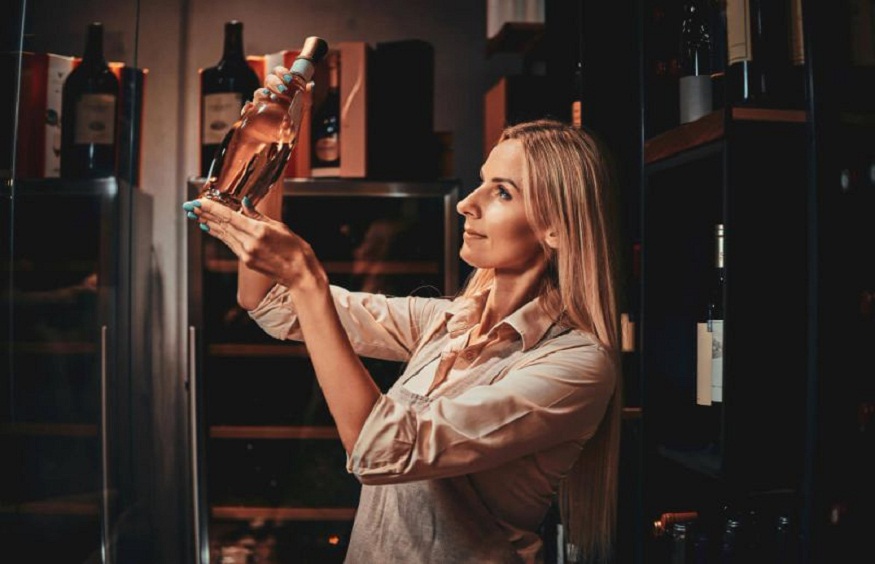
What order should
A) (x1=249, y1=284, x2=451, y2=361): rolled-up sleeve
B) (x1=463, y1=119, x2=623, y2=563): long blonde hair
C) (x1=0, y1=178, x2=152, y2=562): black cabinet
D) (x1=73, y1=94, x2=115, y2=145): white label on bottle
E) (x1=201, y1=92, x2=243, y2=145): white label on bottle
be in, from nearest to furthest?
(x1=463, y1=119, x2=623, y2=563): long blonde hair → (x1=0, y1=178, x2=152, y2=562): black cabinet → (x1=249, y1=284, x2=451, y2=361): rolled-up sleeve → (x1=73, y1=94, x2=115, y2=145): white label on bottle → (x1=201, y1=92, x2=243, y2=145): white label on bottle

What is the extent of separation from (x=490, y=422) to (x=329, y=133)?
1.89m

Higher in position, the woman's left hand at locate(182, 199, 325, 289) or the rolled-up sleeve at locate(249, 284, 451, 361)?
the woman's left hand at locate(182, 199, 325, 289)

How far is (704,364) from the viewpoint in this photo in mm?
1630

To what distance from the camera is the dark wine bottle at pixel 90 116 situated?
1.72 metres

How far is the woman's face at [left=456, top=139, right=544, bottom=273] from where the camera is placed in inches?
52.7

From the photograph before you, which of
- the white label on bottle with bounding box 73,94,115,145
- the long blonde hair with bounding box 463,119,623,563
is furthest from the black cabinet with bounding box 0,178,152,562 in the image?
the long blonde hair with bounding box 463,119,623,563

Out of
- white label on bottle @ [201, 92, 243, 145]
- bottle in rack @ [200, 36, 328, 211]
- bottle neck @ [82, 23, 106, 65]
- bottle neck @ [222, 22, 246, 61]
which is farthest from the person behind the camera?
bottle neck @ [222, 22, 246, 61]

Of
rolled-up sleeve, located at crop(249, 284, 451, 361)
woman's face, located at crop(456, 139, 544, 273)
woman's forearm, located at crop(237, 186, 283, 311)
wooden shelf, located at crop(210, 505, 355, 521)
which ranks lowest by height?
wooden shelf, located at crop(210, 505, 355, 521)

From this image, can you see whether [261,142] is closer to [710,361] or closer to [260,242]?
[260,242]

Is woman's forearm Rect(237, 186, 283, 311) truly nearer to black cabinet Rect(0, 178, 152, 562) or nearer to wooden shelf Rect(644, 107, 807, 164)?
black cabinet Rect(0, 178, 152, 562)

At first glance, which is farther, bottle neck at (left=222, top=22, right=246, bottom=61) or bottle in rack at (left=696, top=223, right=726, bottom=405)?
bottle neck at (left=222, top=22, right=246, bottom=61)

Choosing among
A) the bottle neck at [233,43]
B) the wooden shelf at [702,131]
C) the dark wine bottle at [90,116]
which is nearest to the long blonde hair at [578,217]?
the wooden shelf at [702,131]

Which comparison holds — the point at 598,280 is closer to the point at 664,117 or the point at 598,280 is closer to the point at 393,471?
the point at 393,471

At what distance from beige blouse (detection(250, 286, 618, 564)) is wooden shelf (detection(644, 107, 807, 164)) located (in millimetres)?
442
